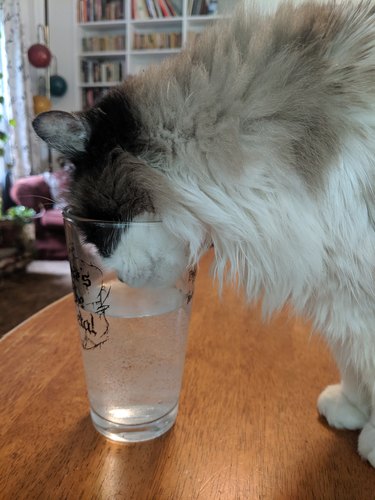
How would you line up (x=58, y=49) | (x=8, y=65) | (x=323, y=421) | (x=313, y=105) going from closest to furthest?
(x=313, y=105), (x=323, y=421), (x=8, y=65), (x=58, y=49)

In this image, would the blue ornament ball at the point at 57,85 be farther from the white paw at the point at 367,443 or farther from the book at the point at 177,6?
the white paw at the point at 367,443

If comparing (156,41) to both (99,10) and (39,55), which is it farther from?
(39,55)

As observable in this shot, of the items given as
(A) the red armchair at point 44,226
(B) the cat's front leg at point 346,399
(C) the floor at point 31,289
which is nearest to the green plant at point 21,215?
(A) the red armchair at point 44,226

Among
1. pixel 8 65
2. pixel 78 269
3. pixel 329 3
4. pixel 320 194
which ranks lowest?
pixel 78 269

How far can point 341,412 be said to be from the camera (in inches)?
23.5

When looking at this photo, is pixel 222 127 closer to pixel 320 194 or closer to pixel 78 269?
pixel 320 194

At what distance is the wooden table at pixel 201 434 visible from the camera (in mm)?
477

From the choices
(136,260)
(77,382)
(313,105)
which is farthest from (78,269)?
(313,105)

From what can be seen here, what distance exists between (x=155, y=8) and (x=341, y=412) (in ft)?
14.2

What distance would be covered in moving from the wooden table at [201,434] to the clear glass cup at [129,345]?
1.1 inches

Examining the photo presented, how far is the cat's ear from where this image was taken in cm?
54

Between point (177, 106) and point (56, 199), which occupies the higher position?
point (177, 106)

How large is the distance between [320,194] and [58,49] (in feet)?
15.8

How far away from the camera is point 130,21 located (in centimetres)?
413
